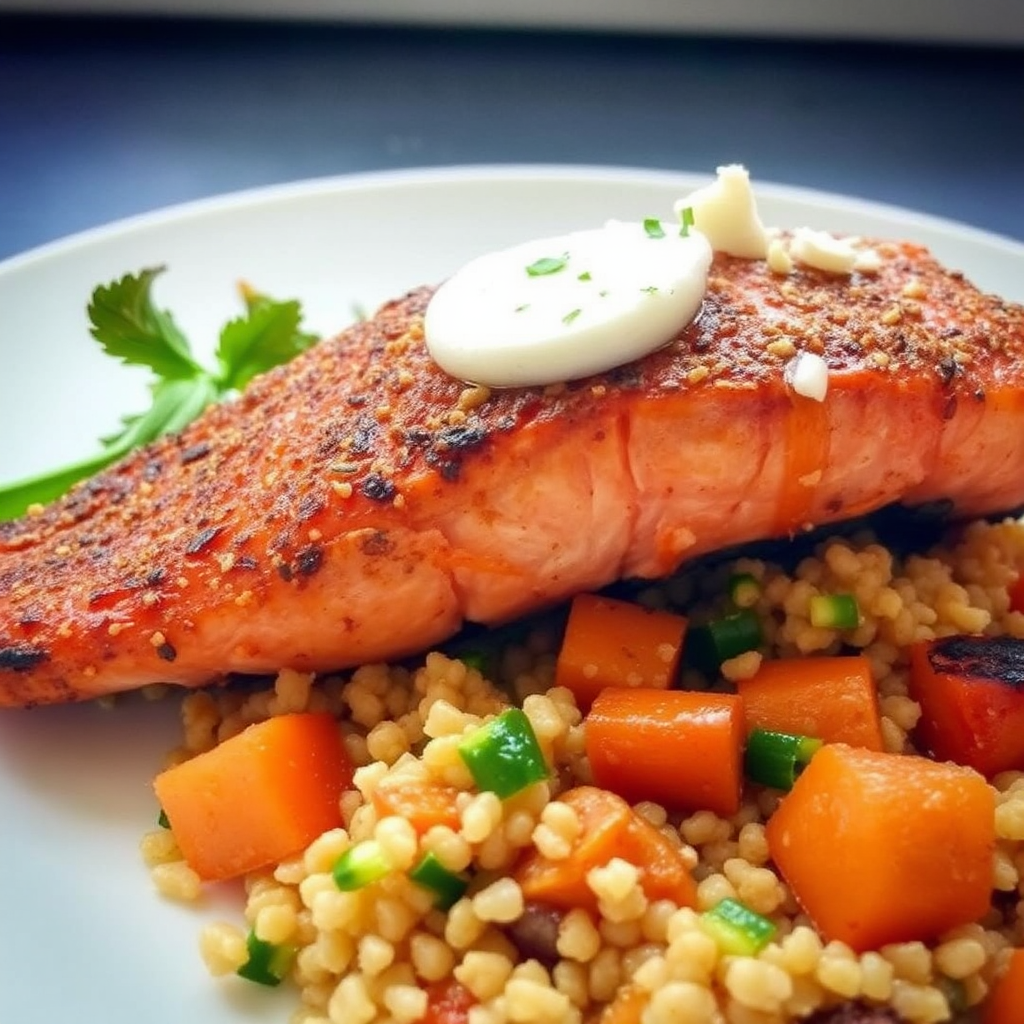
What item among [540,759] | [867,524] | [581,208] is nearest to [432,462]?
[540,759]

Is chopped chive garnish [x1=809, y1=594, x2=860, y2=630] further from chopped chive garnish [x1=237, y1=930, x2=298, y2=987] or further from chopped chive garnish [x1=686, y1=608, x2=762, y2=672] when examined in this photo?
chopped chive garnish [x1=237, y1=930, x2=298, y2=987]

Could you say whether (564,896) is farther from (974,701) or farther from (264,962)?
(974,701)

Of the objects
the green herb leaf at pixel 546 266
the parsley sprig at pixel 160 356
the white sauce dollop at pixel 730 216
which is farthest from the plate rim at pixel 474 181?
the green herb leaf at pixel 546 266

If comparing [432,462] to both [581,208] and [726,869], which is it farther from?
[581,208]

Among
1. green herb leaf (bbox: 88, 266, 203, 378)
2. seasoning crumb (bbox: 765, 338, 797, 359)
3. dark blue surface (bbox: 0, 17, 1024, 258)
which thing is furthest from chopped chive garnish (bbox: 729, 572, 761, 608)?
dark blue surface (bbox: 0, 17, 1024, 258)

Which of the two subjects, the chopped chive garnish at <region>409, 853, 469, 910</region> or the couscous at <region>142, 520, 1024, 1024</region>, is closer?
the couscous at <region>142, 520, 1024, 1024</region>
